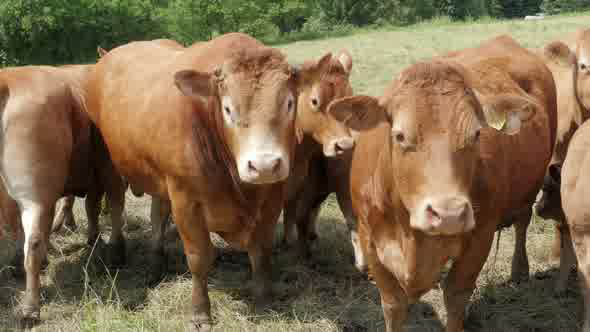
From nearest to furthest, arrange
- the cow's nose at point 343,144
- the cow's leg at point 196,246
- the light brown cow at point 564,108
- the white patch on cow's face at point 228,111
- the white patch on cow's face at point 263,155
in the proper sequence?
the white patch on cow's face at point 263,155 → the white patch on cow's face at point 228,111 → the cow's leg at point 196,246 → the light brown cow at point 564,108 → the cow's nose at point 343,144

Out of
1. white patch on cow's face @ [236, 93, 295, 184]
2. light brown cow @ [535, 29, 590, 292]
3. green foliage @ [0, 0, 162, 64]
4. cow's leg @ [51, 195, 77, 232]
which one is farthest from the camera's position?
green foliage @ [0, 0, 162, 64]

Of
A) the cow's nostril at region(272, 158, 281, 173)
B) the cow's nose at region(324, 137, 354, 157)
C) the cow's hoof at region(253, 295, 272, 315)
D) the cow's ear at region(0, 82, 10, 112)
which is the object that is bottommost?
the cow's hoof at region(253, 295, 272, 315)

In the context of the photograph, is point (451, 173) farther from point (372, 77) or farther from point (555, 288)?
point (372, 77)

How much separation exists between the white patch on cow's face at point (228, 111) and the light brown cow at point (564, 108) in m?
2.61

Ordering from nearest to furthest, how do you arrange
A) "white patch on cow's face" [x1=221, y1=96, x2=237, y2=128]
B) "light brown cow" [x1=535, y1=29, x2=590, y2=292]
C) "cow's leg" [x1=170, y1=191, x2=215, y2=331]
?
"white patch on cow's face" [x1=221, y1=96, x2=237, y2=128], "cow's leg" [x1=170, y1=191, x2=215, y2=331], "light brown cow" [x1=535, y1=29, x2=590, y2=292]

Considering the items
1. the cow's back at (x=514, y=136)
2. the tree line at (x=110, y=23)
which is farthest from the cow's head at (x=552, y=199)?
the tree line at (x=110, y=23)

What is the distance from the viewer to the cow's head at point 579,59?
5.41 metres

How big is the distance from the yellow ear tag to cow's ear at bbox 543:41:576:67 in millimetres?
3037

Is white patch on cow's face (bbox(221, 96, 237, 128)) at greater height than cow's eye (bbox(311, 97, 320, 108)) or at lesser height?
greater

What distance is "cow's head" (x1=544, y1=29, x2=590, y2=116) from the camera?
5406mm

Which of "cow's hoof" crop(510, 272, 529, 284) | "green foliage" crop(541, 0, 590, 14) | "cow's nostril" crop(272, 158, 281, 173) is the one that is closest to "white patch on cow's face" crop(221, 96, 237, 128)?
"cow's nostril" crop(272, 158, 281, 173)

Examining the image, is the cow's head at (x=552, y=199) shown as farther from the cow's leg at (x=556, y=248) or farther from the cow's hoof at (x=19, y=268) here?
the cow's hoof at (x=19, y=268)

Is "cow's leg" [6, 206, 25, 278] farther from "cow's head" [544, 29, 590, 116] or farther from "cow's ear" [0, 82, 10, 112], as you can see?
"cow's head" [544, 29, 590, 116]

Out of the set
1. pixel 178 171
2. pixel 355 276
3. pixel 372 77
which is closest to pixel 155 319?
pixel 178 171
